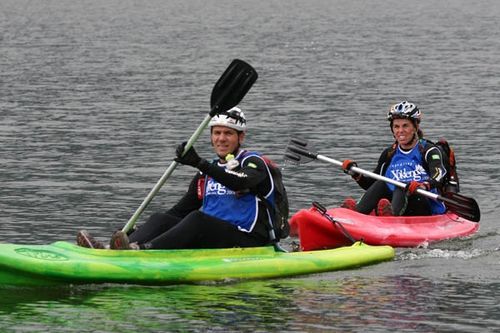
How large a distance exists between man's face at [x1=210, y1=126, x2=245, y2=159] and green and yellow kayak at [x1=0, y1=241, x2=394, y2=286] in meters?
1.16

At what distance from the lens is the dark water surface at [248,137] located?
1569 cm

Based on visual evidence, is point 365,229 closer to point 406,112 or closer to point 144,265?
point 406,112

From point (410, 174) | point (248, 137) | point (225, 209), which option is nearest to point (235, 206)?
point (225, 209)

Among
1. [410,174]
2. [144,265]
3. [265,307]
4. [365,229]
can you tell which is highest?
[410,174]

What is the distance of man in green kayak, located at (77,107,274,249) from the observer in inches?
674

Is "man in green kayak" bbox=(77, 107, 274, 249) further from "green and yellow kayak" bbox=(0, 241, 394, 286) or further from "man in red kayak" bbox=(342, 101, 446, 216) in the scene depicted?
"man in red kayak" bbox=(342, 101, 446, 216)

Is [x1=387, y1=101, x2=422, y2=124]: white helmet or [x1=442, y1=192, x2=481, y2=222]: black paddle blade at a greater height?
[x1=387, y1=101, x2=422, y2=124]: white helmet

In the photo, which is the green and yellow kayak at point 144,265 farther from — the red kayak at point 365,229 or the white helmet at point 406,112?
the white helmet at point 406,112

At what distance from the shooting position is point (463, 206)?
20.2 m

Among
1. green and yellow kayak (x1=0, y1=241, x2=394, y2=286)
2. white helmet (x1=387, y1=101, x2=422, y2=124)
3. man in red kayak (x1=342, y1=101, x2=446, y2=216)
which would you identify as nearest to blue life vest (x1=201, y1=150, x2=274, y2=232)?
green and yellow kayak (x1=0, y1=241, x2=394, y2=286)

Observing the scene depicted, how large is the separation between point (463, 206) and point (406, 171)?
1323mm

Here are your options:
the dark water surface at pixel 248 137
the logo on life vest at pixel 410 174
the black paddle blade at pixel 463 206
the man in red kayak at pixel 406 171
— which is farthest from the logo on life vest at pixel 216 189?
the logo on life vest at pixel 410 174

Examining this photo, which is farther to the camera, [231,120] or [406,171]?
[406,171]

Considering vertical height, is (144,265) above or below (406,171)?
below
